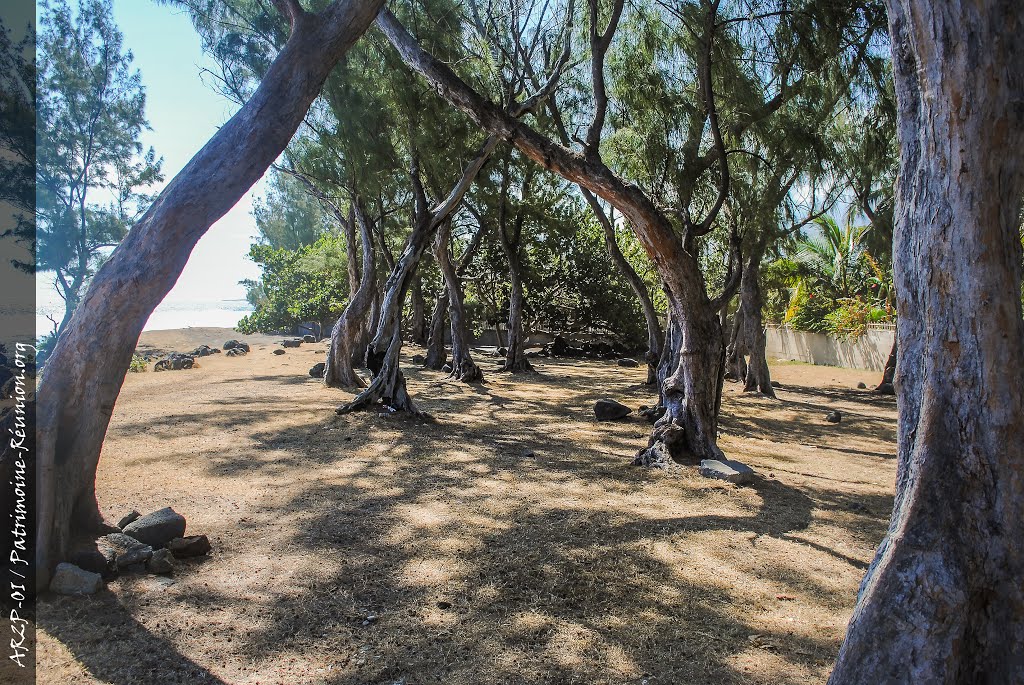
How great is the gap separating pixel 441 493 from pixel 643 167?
5853 millimetres

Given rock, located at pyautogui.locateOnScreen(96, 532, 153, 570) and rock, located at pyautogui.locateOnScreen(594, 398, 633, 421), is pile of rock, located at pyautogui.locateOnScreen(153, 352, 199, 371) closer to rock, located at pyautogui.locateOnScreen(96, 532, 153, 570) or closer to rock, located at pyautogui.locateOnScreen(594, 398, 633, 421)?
rock, located at pyautogui.locateOnScreen(594, 398, 633, 421)

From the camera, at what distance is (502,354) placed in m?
21.1

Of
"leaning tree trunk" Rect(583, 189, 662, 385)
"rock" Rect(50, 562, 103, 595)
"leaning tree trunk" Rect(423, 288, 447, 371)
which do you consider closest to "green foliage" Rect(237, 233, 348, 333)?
"leaning tree trunk" Rect(423, 288, 447, 371)

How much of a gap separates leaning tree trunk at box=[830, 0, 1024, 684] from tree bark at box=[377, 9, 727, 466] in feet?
13.0

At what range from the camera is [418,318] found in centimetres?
2298

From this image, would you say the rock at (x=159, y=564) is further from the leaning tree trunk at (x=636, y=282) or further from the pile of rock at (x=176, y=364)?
the pile of rock at (x=176, y=364)

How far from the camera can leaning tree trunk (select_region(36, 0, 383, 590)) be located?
3.65 meters

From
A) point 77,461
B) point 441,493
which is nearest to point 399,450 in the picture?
point 441,493

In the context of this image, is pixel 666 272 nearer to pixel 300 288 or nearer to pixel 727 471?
pixel 727 471

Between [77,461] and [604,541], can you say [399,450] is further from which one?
[77,461]

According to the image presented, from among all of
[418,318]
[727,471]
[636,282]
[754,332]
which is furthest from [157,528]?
[418,318]

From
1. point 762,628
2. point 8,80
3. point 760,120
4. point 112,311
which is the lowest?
point 762,628

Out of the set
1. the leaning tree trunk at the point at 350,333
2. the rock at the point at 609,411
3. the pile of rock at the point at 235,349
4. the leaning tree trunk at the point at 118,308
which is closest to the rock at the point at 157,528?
the leaning tree trunk at the point at 118,308

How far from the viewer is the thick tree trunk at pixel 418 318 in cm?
2186
